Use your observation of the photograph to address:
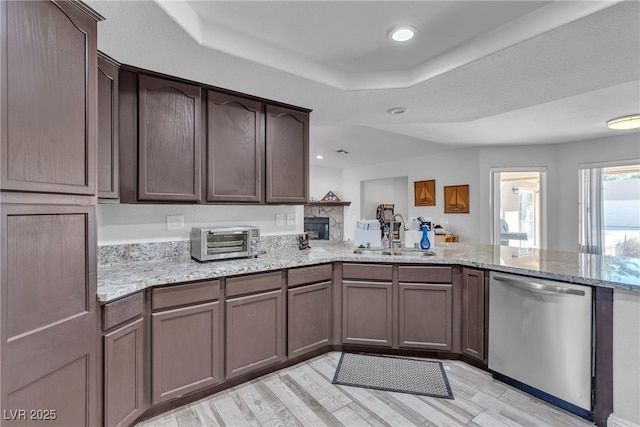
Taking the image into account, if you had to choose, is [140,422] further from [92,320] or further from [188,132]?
[188,132]

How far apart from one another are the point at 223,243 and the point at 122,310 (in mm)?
900

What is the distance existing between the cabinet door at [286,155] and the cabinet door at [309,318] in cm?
85

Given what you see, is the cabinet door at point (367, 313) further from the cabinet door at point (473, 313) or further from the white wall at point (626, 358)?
the white wall at point (626, 358)

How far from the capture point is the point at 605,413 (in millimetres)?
1814

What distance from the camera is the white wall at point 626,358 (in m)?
1.73

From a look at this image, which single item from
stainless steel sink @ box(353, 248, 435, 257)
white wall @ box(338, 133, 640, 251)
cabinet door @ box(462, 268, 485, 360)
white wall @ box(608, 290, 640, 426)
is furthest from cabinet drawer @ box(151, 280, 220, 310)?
white wall @ box(338, 133, 640, 251)

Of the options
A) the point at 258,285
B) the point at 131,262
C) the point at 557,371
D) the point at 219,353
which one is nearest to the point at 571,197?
the point at 557,371

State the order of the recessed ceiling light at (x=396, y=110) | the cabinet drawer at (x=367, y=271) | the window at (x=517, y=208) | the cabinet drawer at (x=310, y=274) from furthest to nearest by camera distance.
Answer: the window at (x=517, y=208) → the recessed ceiling light at (x=396, y=110) → the cabinet drawer at (x=367, y=271) → the cabinet drawer at (x=310, y=274)

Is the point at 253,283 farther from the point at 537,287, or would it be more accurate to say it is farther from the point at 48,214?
the point at 537,287

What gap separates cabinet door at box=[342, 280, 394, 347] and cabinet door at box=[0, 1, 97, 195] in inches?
80.7

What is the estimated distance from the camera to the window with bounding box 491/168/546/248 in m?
5.50

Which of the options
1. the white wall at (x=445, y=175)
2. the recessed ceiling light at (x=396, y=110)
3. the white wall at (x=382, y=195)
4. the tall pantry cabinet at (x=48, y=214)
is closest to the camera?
the tall pantry cabinet at (x=48, y=214)

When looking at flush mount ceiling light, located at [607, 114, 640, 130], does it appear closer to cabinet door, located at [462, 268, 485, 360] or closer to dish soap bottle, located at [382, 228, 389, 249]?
cabinet door, located at [462, 268, 485, 360]

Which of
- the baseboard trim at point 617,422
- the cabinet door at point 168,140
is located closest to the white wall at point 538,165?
the baseboard trim at point 617,422
